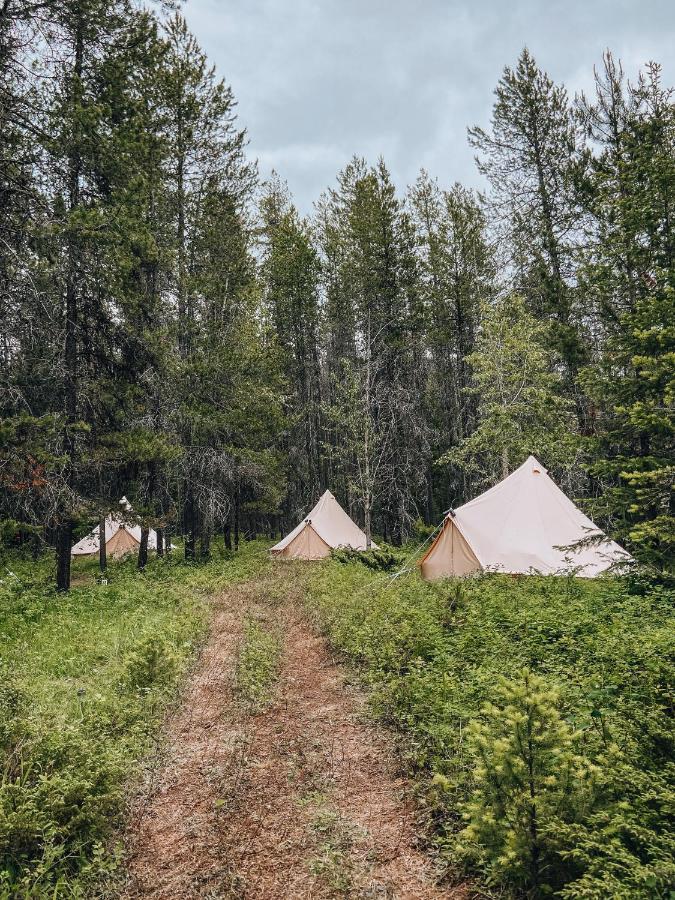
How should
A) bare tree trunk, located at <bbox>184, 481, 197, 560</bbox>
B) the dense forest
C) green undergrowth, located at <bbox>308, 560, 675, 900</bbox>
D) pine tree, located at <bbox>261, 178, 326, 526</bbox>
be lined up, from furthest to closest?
pine tree, located at <bbox>261, 178, 326, 526</bbox> → bare tree trunk, located at <bbox>184, 481, 197, 560</bbox> → the dense forest → green undergrowth, located at <bbox>308, 560, 675, 900</bbox>

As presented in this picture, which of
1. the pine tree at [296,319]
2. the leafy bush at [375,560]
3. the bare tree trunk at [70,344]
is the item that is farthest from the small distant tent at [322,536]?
the bare tree trunk at [70,344]

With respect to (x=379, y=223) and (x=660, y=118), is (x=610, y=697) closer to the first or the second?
(x=660, y=118)

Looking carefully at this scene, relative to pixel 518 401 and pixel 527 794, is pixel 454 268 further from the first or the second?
pixel 527 794

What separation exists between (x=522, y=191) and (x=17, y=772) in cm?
1983

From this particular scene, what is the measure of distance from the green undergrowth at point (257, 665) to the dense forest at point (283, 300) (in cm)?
506

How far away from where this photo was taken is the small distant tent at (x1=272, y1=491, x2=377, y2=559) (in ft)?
62.7

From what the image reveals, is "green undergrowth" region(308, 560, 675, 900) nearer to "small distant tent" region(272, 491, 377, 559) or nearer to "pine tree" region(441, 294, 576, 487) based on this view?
"pine tree" region(441, 294, 576, 487)

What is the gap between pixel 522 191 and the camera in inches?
680

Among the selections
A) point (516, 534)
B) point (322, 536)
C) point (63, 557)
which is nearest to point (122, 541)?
point (322, 536)

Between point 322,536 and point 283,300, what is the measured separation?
1264cm

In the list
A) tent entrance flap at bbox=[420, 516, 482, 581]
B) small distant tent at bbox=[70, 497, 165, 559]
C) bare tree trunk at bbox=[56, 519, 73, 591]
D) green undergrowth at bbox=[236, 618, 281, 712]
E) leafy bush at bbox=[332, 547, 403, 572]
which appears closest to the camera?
green undergrowth at bbox=[236, 618, 281, 712]

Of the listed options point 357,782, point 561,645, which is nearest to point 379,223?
point 561,645

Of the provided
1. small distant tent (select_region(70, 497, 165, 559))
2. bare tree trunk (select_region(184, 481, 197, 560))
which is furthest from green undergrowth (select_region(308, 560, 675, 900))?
small distant tent (select_region(70, 497, 165, 559))

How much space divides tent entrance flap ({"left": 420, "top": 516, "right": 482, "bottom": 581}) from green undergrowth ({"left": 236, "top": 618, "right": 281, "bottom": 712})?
475 centimetres
